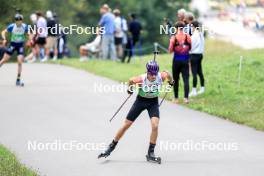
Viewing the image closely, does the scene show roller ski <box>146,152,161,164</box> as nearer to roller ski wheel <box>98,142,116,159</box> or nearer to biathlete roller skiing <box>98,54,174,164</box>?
biathlete roller skiing <box>98,54,174,164</box>

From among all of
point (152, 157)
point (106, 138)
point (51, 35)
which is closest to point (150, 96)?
point (152, 157)

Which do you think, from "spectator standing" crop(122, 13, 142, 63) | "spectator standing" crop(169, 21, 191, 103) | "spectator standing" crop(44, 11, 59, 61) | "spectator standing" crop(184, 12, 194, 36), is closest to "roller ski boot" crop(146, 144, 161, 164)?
"spectator standing" crop(169, 21, 191, 103)

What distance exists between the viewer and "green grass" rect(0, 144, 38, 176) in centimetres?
1019

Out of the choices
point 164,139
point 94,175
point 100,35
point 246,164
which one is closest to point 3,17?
point 94,175

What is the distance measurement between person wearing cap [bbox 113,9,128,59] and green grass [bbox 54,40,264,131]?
2.85 feet

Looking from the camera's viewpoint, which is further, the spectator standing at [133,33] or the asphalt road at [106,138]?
the spectator standing at [133,33]

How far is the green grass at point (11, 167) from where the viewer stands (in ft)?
33.4

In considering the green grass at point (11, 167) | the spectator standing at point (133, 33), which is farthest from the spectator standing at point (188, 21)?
the spectator standing at point (133, 33)

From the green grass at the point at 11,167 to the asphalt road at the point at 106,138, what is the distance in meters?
0.28

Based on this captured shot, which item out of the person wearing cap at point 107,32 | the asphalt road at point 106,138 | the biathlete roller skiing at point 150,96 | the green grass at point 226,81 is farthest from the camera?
the person wearing cap at point 107,32

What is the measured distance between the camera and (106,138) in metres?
13.5

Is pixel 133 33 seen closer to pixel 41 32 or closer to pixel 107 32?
pixel 107 32

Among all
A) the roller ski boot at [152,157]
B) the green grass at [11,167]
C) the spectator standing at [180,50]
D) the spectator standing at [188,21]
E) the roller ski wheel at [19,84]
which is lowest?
the green grass at [11,167]

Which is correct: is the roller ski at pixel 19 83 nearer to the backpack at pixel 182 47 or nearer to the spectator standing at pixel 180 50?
the spectator standing at pixel 180 50
